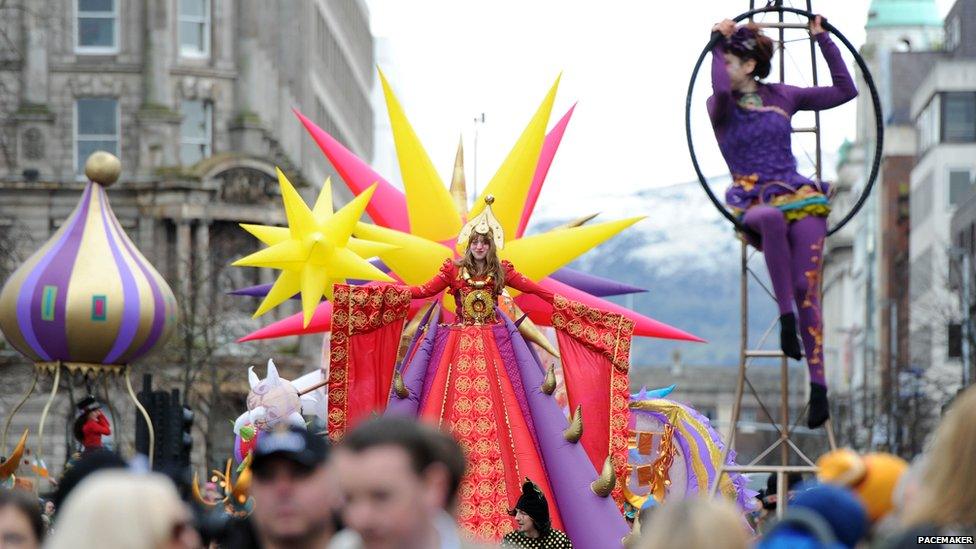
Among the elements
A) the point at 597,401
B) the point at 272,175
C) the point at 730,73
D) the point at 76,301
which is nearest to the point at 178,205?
the point at 272,175

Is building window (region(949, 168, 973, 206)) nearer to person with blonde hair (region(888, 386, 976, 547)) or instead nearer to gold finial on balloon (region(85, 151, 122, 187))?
gold finial on balloon (region(85, 151, 122, 187))

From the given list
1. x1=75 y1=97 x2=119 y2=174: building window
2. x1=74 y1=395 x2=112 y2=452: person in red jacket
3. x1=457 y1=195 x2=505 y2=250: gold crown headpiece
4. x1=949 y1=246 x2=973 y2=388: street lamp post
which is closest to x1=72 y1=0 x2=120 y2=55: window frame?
x1=75 y1=97 x2=119 y2=174: building window

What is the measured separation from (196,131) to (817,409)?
54258mm

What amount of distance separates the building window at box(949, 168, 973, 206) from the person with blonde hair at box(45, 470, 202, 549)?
243ft

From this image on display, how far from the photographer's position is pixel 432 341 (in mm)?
19656

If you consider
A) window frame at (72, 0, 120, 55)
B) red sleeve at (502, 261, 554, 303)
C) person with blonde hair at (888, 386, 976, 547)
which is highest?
window frame at (72, 0, 120, 55)

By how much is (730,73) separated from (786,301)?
134cm

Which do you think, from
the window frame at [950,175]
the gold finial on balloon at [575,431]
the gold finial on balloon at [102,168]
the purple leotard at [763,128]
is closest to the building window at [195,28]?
the window frame at [950,175]

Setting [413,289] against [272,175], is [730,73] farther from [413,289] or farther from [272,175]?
[272,175]

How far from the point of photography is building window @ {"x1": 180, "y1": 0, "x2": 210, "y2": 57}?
222 ft

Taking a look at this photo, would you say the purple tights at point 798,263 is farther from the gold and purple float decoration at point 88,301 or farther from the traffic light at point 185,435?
the gold and purple float decoration at point 88,301

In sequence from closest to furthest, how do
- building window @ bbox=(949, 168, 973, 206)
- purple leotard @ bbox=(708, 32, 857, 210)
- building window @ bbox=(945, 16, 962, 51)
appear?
purple leotard @ bbox=(708, 32, 857, 210)
building window @ bbox=(949, 168, 973, 206)
building window @ bbox=(945, 16, 962, 51)

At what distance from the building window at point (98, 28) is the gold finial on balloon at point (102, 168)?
133 ft

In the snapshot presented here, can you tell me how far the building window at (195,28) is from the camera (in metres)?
67.7
